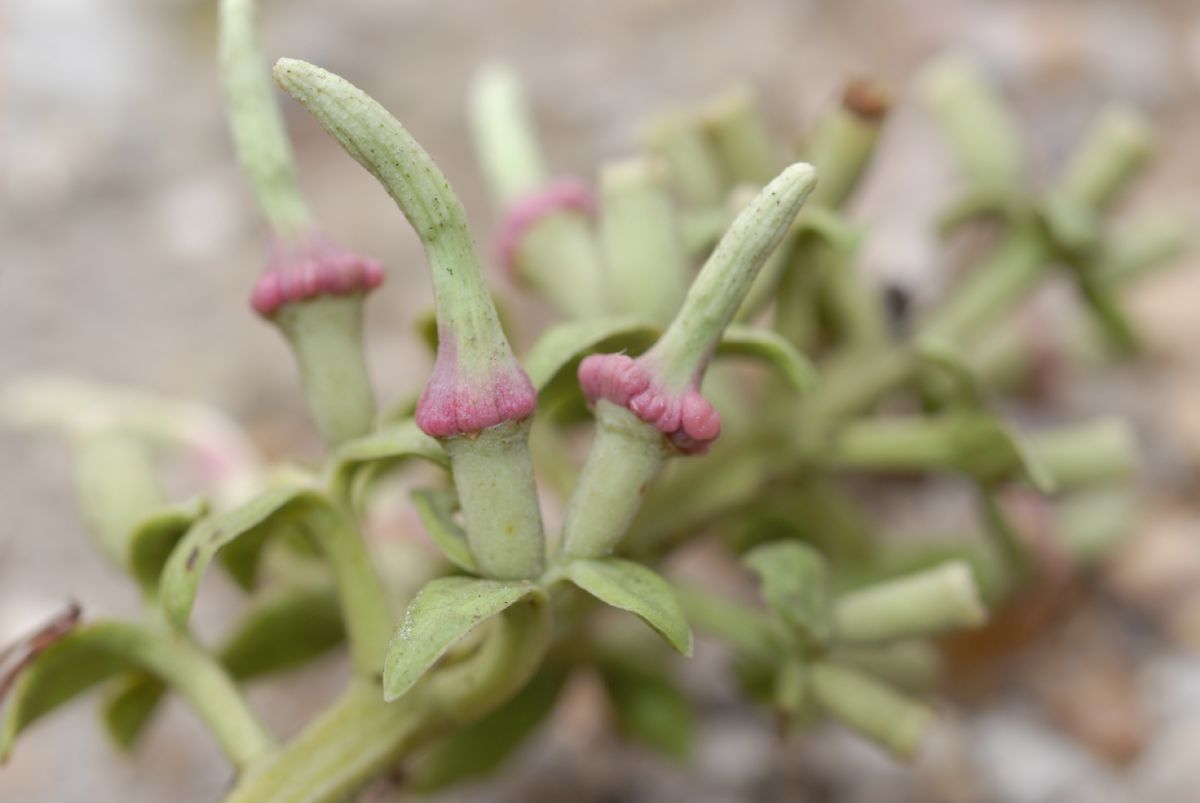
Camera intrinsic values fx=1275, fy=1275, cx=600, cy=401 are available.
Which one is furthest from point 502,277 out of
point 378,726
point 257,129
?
point 378,726

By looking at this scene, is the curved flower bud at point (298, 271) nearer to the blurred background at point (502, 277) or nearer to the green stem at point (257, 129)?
the green stem at point (257, 129)

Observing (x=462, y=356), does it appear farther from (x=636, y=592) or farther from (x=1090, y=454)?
(x=1090, y=454)

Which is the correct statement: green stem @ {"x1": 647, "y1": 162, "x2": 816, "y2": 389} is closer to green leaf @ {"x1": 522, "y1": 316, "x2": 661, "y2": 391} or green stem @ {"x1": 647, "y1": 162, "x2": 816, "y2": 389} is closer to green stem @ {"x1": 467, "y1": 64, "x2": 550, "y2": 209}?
green leaf @ {"x1": 522, "y1": 316, "x2": 661, "y2": 391}

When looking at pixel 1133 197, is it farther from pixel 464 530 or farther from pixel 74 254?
pixel 74 254

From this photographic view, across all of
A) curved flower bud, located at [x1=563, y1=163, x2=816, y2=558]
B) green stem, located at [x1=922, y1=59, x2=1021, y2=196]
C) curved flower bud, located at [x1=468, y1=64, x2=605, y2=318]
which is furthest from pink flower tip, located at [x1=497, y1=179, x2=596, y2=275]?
green stem, located at [x1=922, y1=59, x2=1021, y2=196]

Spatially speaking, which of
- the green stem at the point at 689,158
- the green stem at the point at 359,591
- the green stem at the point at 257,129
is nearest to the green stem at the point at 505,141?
the green stem at the point at 689,158

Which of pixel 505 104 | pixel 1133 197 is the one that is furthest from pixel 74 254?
pixel 1133 197

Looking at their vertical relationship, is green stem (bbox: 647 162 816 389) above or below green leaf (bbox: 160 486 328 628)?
above
